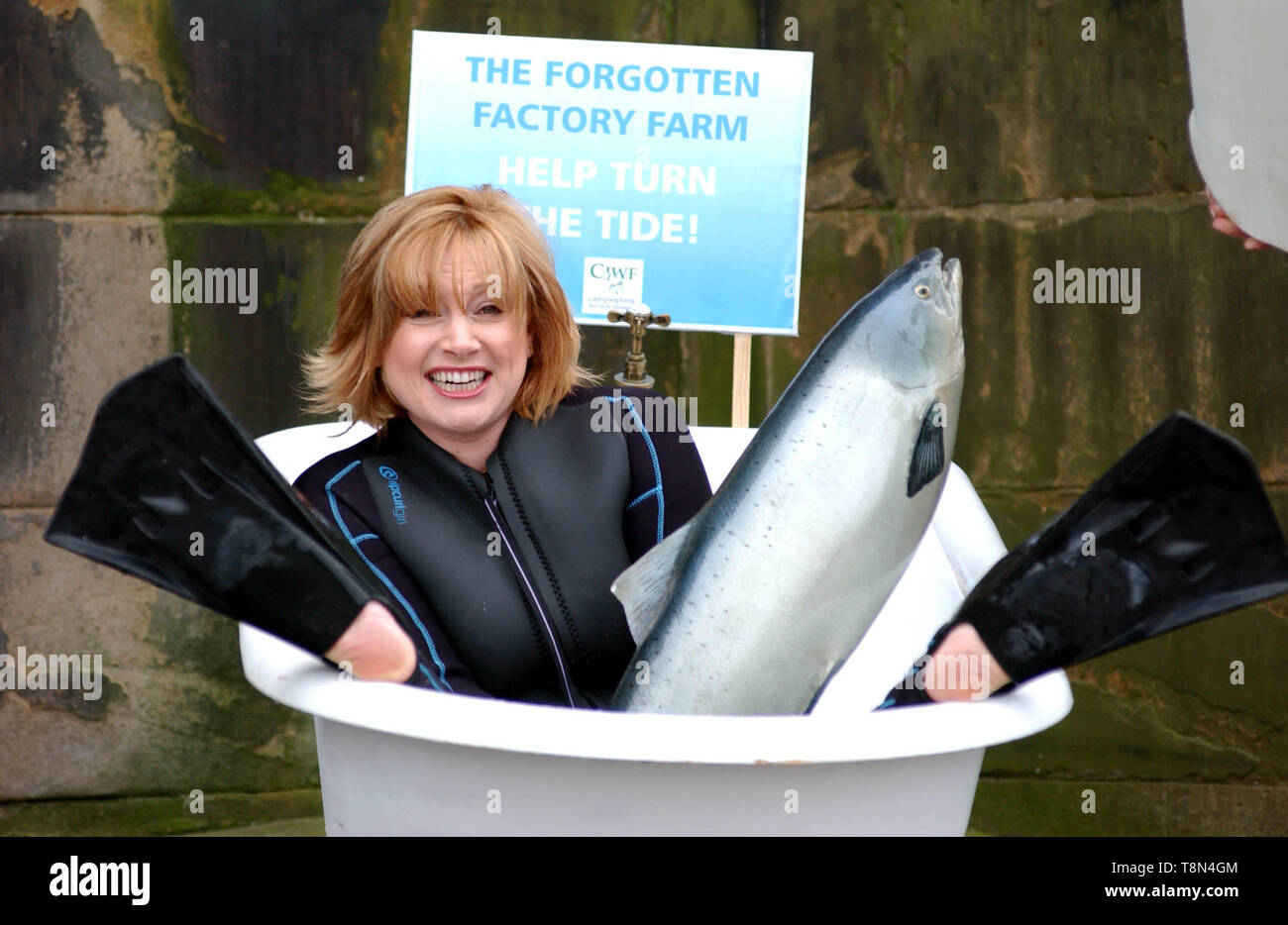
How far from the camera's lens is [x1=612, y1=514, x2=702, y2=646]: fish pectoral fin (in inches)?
76.7

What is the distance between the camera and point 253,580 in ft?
5.59

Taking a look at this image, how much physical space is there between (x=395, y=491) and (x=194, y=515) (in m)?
0.38

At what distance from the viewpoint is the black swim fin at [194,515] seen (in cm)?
170

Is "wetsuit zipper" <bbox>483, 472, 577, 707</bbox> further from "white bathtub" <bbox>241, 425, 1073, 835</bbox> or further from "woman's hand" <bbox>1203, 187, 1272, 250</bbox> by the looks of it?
"woman's hand" <bbox>1203, 187, 1272, 250</bbox>

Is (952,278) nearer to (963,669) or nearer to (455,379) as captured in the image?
(963,669)

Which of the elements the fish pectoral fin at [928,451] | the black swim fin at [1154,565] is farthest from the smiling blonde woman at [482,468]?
the black swim fin at [1154,565]

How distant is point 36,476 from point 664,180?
5.75 feet

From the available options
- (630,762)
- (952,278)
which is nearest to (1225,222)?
(952,278)

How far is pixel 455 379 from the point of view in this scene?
2064 mm

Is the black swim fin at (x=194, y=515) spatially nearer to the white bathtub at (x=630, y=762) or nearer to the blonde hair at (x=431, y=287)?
the white bathtub at (x=630, y=762)

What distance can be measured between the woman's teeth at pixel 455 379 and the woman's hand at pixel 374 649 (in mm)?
456

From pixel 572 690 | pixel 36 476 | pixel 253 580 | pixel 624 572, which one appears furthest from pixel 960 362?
pixel 36 476

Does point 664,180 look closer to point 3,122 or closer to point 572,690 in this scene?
point 572,690

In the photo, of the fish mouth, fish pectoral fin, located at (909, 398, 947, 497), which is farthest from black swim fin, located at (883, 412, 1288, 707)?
the fish mouth
